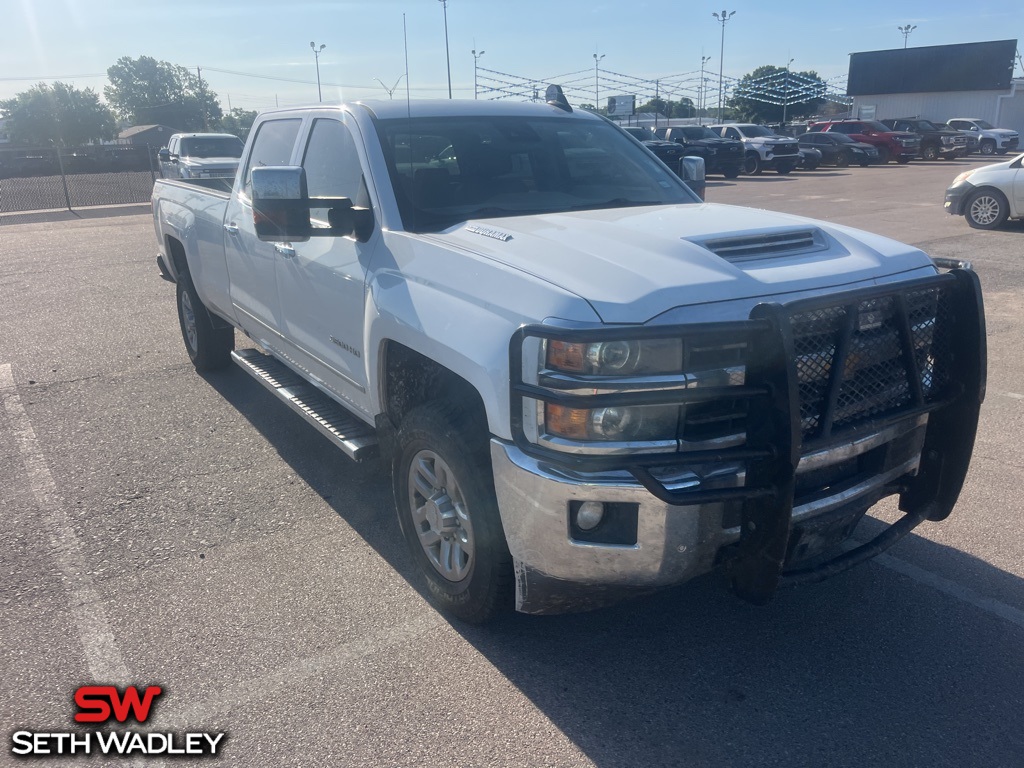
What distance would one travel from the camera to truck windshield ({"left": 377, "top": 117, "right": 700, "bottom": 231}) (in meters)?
3.99

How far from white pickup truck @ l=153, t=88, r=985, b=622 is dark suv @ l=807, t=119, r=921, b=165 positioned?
3370 cm

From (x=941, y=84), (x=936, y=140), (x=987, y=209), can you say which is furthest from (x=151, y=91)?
(x=987, y=209)

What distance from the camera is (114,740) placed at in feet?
9.61

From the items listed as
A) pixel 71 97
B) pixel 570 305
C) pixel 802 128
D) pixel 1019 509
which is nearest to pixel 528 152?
pixel 570 305

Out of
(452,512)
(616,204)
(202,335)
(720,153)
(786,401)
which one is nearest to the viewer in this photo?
(786,401)

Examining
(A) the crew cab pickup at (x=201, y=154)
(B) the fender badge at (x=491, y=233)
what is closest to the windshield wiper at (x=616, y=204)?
(B) the fender badge at (x=491, y=233)

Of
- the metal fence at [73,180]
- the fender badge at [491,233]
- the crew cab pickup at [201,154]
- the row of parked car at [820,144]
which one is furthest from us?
the row of parked car at [820,144]

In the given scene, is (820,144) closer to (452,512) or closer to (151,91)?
(452,512)

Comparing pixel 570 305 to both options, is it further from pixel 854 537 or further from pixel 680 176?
pixel 680 176

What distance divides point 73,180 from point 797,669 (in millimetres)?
37910

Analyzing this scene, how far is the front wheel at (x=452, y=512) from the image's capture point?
3.11 meters

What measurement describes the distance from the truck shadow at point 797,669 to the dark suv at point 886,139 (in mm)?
33945

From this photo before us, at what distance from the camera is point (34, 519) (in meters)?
4.48

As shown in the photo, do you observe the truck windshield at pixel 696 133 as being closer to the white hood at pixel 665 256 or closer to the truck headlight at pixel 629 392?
the white hood at pixel 665 256
